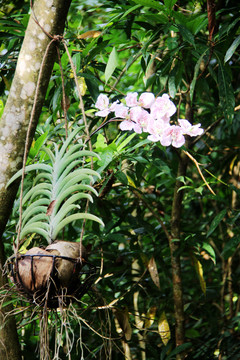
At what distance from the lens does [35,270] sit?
740 mm

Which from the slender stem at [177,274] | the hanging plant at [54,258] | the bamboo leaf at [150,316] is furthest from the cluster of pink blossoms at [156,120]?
the bamboo leaf at [150,316]

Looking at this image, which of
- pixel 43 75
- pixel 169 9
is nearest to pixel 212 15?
pixel 169 9

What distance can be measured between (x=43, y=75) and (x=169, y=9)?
0.37 m

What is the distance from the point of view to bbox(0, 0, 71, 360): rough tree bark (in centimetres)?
96

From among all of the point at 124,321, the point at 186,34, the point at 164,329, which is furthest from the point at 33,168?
the point at 164,329

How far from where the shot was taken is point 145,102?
953 mm

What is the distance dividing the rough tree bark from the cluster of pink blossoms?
20 cm

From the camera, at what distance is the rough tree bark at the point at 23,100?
959mm

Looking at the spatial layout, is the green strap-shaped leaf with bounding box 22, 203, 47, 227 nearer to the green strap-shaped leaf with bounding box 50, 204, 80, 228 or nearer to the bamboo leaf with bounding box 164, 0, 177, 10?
the green strap-shaped leaf with bounding box 50, 204, 80, 228

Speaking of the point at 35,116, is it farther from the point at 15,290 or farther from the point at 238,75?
the point at 238,75

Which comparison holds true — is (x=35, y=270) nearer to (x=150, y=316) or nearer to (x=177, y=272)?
(x=177, y=272)

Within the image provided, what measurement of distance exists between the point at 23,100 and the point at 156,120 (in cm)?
32

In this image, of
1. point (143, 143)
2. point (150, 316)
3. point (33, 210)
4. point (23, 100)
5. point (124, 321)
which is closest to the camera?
point (33, 210)

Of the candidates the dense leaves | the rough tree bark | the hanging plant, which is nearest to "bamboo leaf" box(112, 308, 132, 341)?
the dense leaves
